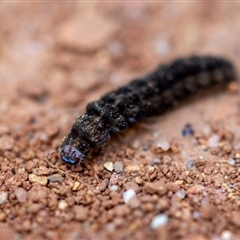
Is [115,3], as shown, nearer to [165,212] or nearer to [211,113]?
[211,113]

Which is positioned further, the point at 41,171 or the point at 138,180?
the point at 41,171

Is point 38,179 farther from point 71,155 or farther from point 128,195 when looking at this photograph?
point 128,195

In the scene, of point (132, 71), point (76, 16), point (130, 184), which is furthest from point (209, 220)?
point (76, 16)

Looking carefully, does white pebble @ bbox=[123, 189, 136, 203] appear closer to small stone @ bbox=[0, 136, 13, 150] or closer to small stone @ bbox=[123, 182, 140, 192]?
small stone @ bbox=[123, 182, 140, 192]

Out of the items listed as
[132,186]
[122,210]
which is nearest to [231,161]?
[132,186]

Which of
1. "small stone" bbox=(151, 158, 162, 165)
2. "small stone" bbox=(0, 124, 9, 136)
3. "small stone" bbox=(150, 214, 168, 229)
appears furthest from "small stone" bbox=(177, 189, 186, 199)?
"small stone" bbox=(0, 124, 9, 136)

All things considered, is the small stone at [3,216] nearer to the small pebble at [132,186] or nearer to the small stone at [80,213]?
the small stone at [80,213]

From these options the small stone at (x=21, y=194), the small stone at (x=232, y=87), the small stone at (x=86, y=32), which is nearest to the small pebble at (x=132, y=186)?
the small stone at (x=21, y=194)
